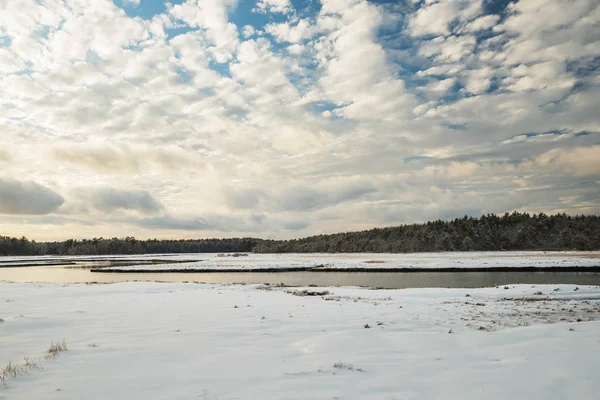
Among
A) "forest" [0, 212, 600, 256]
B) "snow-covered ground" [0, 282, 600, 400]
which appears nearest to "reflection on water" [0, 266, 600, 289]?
"snow-covered ground" [0, 282, 600, 400]

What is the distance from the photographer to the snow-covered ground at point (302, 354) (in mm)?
6078

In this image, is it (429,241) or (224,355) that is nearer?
Result: (224,355)

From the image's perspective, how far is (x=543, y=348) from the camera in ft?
28.0

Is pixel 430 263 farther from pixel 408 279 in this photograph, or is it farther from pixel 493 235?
pixel 493 235

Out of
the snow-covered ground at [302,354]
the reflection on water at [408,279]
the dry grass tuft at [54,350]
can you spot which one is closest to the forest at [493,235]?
the reflection on water at [408,279]

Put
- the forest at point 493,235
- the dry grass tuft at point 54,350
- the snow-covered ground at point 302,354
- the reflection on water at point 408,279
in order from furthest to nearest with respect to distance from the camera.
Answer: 1. the forest at point 493,235
2. the reflection on water at point 408,279
3. the dry grass tuft at point 54,350
4. the snow-covered ground at point 302,354

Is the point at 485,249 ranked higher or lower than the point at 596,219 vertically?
lower

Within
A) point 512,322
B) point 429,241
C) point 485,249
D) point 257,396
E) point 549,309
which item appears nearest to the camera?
point 257,396

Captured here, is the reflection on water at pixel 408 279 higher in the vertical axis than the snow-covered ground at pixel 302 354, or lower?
lower

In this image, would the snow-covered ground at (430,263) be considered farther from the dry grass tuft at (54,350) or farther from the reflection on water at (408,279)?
the dry grass tuft at (54,350)

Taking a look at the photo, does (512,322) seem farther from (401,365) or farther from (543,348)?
(401,365)

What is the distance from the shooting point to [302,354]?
8.38 metres

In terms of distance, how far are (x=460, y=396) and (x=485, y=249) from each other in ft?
462

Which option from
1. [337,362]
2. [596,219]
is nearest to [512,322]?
[337,362]
